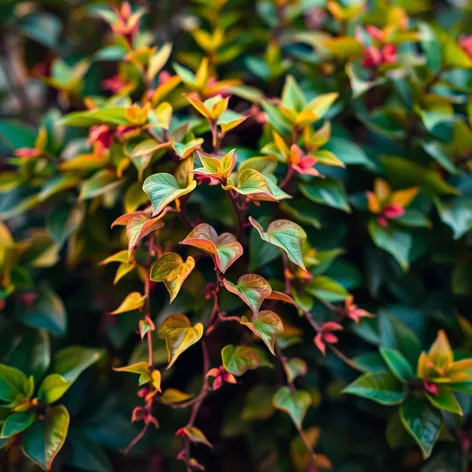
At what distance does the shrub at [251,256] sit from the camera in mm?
823

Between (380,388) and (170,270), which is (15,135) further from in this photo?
(380,388)

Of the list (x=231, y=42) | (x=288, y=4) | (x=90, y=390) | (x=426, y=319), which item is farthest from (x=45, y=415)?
(x=288, y=4)

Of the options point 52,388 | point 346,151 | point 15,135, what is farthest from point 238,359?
point 15,135

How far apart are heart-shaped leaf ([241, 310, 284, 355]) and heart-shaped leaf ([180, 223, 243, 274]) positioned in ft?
0.28

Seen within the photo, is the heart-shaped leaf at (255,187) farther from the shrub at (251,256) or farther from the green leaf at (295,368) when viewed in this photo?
the green leaf at (295,368)

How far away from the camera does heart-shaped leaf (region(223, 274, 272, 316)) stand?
71 cm

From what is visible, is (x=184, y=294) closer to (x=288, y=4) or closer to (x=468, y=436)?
(x=468, y=436)

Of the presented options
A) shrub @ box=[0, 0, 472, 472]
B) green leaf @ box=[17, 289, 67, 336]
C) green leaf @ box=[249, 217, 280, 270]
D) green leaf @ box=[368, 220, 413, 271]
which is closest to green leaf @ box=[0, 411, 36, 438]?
shrub @ box=[0, 0, 472, 472]

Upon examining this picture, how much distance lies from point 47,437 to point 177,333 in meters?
0.25

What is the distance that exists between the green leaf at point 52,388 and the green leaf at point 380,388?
0.42 metres

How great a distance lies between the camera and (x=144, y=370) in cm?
79

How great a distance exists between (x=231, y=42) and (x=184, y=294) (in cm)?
58

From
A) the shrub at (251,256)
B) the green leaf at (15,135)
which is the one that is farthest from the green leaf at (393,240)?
the green leaf at (15,135)

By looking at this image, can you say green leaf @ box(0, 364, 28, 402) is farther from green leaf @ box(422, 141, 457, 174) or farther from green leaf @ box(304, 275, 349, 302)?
green leaf @ box(422, 141, 457, 174)
